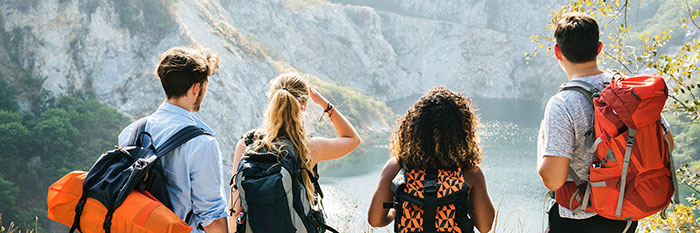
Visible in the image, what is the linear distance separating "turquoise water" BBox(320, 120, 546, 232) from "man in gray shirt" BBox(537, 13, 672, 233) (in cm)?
1521

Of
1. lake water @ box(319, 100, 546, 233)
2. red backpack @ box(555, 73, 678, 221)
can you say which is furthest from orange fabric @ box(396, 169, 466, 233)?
lake water @ box(319, 100, 546, 233)

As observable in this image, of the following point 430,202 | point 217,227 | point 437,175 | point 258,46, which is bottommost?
point 217,227

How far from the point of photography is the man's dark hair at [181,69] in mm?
2152

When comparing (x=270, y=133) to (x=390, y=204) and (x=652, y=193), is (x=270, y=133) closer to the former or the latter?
(x=390, y=204)

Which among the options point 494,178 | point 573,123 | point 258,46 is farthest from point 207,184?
point 258,46

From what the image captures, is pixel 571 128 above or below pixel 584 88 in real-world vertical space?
below

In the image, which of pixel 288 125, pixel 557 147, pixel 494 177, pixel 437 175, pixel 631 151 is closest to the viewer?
pixel 631 151

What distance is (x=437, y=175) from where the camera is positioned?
7.39 ft

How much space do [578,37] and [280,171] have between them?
1.42 meters

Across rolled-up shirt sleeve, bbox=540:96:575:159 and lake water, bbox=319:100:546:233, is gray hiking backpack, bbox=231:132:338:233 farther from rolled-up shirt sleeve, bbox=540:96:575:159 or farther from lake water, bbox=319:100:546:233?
lake water, bbox=319:100:546:233

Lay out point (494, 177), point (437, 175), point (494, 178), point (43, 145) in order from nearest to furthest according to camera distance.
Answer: point (437, 175), point (43, 145), point (494, 178), point (494, 177)

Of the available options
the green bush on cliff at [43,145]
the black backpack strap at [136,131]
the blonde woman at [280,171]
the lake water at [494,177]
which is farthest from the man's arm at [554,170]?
the green bush on cliff at [43,145]

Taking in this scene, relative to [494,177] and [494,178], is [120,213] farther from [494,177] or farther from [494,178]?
[494,177]

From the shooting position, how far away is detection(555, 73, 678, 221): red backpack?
2.00 m
